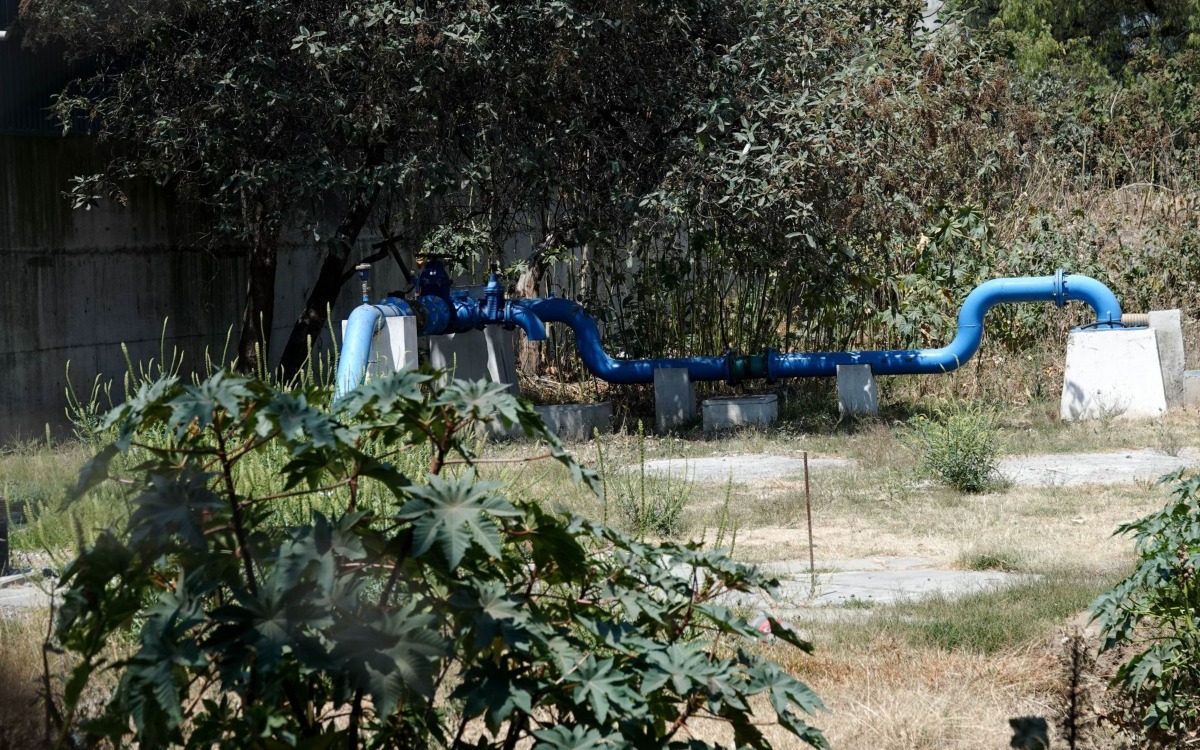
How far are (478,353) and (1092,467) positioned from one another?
16.6ft

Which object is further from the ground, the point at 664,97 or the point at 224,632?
the point at 664,97

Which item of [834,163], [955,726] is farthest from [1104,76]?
[955,726]

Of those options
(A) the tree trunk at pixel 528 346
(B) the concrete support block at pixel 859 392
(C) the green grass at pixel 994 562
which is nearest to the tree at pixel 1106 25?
(A) the tree trunk at pixel 528 346

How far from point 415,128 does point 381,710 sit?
28.2 ft

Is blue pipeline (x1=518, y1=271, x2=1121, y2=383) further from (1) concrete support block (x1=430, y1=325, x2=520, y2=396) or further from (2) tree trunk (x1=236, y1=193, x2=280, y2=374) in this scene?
(2) tree trunk (x1=236, y1=193, x2=280, y2=374)

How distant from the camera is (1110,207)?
570 inches

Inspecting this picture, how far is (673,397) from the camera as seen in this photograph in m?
11.9

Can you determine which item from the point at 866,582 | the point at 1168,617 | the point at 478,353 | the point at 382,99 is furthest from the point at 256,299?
the point at 1168,617

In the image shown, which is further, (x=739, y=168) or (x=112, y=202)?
(x=112, y=202)

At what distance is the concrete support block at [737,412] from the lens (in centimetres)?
1148

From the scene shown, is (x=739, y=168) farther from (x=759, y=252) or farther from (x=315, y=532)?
(x=315, y=532)

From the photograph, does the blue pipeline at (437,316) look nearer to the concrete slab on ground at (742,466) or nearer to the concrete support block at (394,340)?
the concrete support block at (394,340)

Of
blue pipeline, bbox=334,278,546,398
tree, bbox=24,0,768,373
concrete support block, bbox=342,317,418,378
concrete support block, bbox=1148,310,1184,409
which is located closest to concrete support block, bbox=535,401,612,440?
blue pipeline, bbox=334,278,546,398

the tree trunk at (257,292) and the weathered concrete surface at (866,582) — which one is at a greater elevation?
the tree trunk at (257,292)
